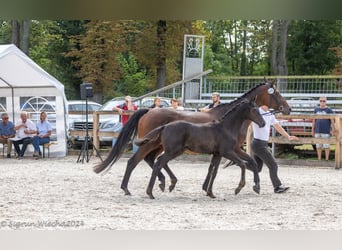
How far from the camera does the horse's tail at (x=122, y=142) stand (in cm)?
763

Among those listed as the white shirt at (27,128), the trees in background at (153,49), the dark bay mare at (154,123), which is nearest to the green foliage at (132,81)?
the trees in background at (153,49)

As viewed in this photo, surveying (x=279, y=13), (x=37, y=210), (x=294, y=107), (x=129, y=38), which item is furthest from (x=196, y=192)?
(x=129, y=38)

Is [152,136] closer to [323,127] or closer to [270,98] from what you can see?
[270,98]

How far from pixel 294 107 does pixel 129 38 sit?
1577cm

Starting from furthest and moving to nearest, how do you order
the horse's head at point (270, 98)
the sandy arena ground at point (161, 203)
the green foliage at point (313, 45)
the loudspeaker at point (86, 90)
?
the green foliage at point (313, 45)
the loudspeaker at point (86, 90)
the horse's head at point (270, 98)
the sandy arena ground at point (161, 203)

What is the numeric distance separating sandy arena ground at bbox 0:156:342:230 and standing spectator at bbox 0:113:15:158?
10.3ft

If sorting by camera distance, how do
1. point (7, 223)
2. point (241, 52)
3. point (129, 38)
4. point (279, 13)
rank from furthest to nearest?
point (241, 52)
point (129, 38)
point (7, 223)
point (279, 13)

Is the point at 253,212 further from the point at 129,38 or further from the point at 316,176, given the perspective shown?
the point at 129,38

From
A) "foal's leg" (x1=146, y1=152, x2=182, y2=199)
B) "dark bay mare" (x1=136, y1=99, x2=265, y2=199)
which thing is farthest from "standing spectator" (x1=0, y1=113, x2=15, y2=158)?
"foal's leg" (x1=146, y1=152, x2=182, y2=199)

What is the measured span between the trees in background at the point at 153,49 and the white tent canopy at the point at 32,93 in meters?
5.02

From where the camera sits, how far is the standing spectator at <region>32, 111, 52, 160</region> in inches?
534

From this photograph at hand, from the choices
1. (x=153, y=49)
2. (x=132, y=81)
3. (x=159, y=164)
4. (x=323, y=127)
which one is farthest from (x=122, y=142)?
(x=132, y=81)

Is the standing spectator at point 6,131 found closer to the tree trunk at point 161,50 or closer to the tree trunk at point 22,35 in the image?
the tree trunk at point 22,35

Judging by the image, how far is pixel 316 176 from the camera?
1033cm
